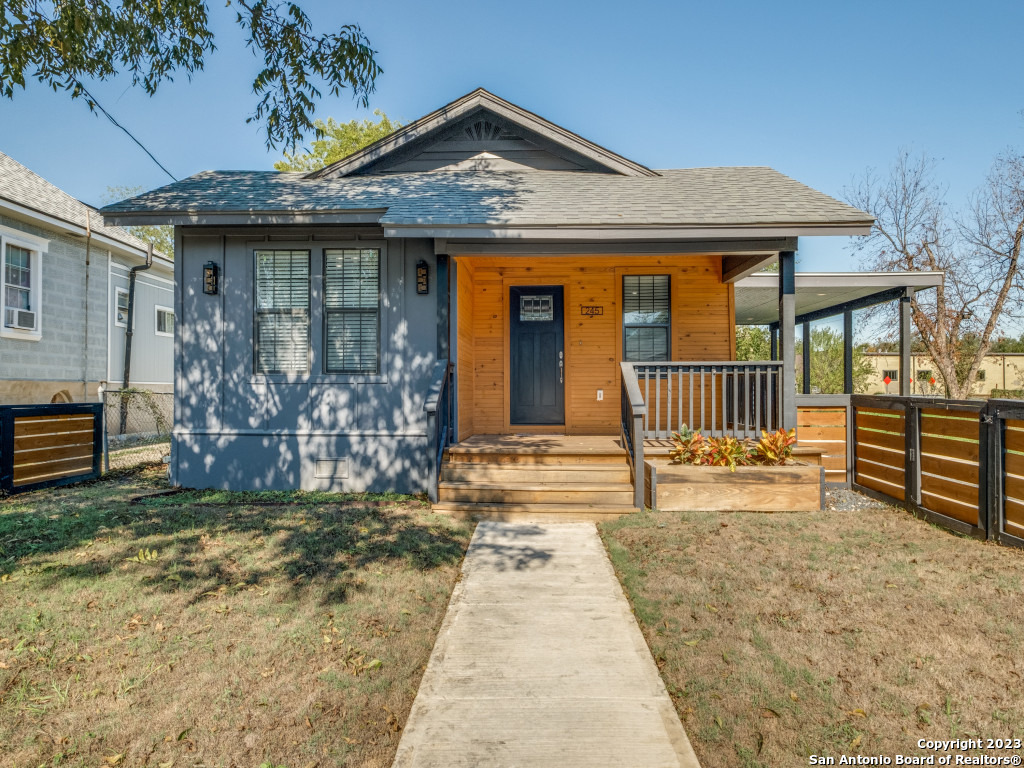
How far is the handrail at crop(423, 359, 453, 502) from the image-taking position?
5.85 m

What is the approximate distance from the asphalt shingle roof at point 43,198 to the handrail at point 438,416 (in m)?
8.73

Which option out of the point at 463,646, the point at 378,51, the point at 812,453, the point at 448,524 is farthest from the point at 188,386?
the point at 812,453

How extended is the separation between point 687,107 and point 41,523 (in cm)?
1523

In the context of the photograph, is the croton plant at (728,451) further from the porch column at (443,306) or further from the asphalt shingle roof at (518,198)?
the porch column at (443,306)

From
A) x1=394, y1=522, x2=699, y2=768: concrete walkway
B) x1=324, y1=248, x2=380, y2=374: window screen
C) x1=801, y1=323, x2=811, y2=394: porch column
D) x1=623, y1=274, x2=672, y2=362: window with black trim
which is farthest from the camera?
x1=801, y1=323, x2=811, y2=394: porch column

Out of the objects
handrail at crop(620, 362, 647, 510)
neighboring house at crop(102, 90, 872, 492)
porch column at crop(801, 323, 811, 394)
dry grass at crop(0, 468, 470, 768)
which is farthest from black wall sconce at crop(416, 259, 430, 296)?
porch column at crop(801, 323, 811, 394)

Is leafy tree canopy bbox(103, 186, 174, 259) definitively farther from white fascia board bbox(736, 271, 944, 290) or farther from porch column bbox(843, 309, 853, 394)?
porch column bbox(843, 309, 853, 394)

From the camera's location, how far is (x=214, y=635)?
9.85 feet

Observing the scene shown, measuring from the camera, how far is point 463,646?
3.02m

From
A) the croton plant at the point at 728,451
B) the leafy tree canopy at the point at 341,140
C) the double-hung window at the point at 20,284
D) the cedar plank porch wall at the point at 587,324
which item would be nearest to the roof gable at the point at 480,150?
the cedar plank porch wall at the point at 587,324

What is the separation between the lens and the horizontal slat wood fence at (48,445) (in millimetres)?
6445

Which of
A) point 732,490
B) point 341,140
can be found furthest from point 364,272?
point 341,140

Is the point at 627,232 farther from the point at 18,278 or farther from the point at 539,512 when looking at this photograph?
the point at 18,278

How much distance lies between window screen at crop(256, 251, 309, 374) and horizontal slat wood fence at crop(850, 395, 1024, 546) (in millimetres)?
6744
